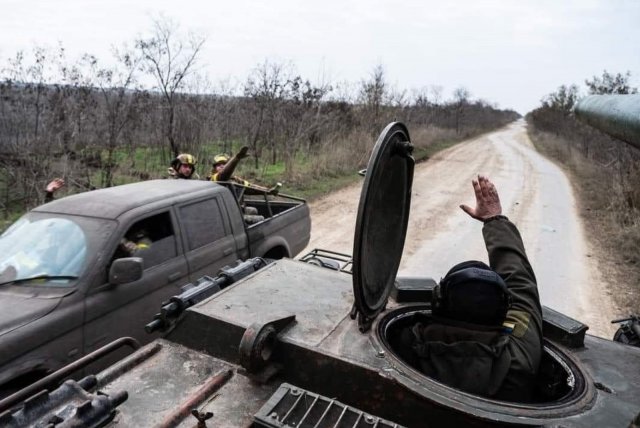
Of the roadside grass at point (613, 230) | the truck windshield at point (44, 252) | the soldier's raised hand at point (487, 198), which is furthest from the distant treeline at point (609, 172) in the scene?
the truck windshield at point (44, 252)

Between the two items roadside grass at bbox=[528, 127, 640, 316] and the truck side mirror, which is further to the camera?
roadside grass at bbox=[528, 127, 640, 316]

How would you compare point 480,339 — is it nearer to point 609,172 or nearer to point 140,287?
point 140,287

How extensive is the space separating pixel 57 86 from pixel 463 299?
10.9 meters

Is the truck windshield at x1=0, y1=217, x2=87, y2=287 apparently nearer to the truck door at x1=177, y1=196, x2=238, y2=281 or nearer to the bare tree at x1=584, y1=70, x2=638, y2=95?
the truck door at x1=177, y1=196, x2=238, y2=281

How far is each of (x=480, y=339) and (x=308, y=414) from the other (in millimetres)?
933

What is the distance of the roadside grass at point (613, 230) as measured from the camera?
7.80m

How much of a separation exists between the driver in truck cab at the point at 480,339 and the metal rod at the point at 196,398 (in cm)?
99

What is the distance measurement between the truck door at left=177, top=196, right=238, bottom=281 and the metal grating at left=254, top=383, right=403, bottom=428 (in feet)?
9.66

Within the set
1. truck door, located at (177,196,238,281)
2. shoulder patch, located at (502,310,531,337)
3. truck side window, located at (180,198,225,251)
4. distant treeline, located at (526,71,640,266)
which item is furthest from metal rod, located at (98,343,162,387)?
distant treeline, located at (526,71,640,266)

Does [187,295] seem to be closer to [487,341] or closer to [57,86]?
[487,341]

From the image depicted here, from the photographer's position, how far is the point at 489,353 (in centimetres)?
231

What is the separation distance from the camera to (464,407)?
2.07 m

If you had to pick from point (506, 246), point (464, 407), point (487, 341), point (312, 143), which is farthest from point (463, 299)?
point (312, 143)

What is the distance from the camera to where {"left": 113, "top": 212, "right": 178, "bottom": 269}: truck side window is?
4.21 meters
